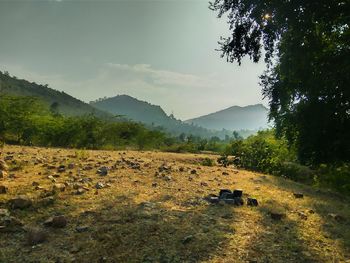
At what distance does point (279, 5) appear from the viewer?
382 inches

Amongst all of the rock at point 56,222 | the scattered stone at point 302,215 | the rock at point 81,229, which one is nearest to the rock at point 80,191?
the rock at point 56,222

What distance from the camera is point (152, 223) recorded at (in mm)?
5656

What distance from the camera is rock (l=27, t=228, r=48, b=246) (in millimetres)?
4906

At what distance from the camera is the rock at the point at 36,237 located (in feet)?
16.1

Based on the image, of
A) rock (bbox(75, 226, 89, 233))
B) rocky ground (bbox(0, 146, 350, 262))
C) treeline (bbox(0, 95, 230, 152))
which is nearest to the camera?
rocky ground (bbox(0, 146, 350, 262))

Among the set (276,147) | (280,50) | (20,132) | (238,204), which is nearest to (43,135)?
(20,132)

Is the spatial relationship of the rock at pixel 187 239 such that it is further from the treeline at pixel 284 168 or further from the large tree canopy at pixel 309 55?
the treeline at pixel 284 168

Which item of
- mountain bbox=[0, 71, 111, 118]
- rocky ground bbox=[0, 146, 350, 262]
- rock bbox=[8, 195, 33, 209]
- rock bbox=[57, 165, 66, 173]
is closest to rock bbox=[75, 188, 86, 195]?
rocky ground bbox=[0, 146, 350, 262]

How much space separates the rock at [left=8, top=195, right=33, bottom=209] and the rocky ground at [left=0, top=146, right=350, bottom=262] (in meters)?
0.02

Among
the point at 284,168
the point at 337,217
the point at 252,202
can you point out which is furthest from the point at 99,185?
the point at 284,168

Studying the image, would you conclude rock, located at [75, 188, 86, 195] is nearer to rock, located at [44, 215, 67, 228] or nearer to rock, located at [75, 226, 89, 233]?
rock, located at [44, 215, 67, 228]

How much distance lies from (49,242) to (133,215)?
142 cm

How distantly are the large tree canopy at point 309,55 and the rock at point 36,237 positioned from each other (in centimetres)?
803

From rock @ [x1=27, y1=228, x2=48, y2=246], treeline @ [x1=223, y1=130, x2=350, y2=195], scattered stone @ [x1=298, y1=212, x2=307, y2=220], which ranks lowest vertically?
rock @ [x1=27, y1=228, x2=48, y2=246]
